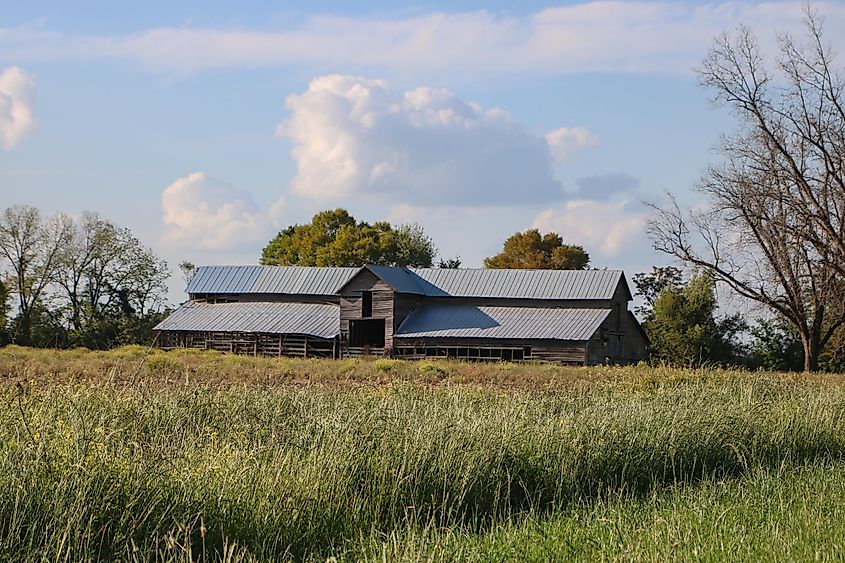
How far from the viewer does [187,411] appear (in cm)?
1302

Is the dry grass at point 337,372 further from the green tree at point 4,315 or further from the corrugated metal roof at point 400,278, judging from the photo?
the green tree at point 4,315

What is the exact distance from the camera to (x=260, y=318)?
165 ft

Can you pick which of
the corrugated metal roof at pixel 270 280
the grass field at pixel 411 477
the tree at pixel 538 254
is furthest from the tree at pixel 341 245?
the grass field at pixel 411 477

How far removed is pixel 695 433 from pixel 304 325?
118 ft

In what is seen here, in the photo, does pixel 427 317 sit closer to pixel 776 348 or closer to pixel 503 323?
pixel 503 323

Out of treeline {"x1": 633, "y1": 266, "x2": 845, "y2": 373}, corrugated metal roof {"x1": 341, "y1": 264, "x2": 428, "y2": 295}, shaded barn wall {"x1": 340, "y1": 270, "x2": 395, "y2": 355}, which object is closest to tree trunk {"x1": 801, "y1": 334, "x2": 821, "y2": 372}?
treeline {"x1": 633, "y1": 266, "x2": 845, "y2": 373}

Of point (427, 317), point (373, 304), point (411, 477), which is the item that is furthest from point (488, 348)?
point (411, 477)

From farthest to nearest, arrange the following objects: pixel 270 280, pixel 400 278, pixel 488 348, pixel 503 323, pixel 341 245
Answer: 1. pixel 341 245
2. pixel 270 280
3. pixel 400 278
4. pixel 503 323
5. pixel 488 348

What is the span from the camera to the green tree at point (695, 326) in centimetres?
4822

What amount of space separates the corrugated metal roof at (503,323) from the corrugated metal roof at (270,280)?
4.30 meters

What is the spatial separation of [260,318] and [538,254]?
25041mm

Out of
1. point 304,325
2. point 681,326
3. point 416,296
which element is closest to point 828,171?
point 681,326

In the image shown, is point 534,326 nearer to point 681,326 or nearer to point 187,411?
point 681,326

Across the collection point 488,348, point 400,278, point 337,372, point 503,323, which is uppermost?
point 400,278
